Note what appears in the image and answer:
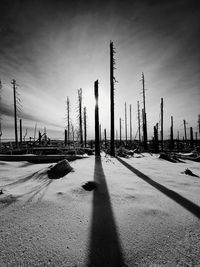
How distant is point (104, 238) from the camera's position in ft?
5.08

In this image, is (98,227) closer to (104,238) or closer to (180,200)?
(104,238)

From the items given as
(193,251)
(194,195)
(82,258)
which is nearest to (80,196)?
(82,258)

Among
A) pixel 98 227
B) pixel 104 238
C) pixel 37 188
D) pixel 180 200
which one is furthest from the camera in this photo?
pixel 37 188

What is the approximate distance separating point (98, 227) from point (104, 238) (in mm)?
207

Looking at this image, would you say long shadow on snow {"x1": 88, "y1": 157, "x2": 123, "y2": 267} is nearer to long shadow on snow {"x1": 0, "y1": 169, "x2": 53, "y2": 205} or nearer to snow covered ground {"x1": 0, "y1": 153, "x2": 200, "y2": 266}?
snow covered ground {"x1": 0, "y1": 153, "x2": 200, "y2": 266}

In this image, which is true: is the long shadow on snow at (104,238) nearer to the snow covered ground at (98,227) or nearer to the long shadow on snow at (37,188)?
the snow covered ground at (98,227)

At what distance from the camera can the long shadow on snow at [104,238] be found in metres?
1.28

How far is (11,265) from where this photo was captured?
1.20 m

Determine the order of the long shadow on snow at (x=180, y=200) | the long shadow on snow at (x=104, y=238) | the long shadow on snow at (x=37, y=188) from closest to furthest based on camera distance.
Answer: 1. the long shadow on snow at (x=104, y=238)
2. the long shadow on snow at (x=180, y=200)
3. the long shadow on snow at (x=37, y=188)

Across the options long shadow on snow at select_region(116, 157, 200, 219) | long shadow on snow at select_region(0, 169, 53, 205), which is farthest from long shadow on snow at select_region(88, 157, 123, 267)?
long shadow on snow at select_region(116, 157, 200, 219)

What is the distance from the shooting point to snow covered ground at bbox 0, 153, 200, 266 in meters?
1.30

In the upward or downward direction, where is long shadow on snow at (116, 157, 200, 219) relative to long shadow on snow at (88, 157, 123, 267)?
downward

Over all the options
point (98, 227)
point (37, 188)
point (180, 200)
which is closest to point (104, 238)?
point (98, 227)

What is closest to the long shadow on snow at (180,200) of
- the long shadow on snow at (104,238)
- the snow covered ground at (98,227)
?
the snow covered ground at (98,227)
